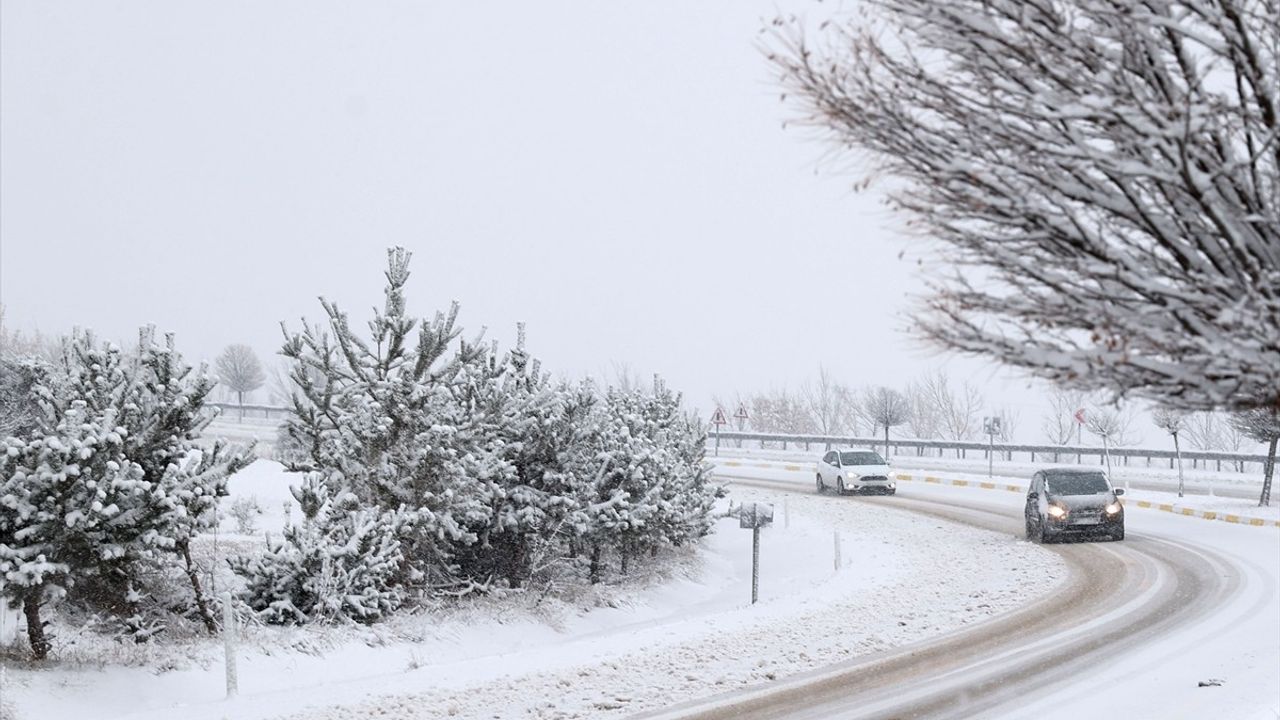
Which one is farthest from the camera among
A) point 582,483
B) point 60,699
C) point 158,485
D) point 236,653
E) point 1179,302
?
point 582,483

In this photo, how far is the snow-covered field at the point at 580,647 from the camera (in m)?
11.6

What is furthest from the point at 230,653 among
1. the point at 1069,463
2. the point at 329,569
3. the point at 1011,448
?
the point at 1069,463

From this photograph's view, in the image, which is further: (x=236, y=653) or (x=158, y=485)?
(x=236, y=653)

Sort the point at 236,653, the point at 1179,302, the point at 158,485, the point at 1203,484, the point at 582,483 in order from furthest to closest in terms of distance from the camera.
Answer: the point at 1203,484, the point at 582,483, the point at 236,653, the point at 158,485, the point at 1179,302

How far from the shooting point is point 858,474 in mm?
37781

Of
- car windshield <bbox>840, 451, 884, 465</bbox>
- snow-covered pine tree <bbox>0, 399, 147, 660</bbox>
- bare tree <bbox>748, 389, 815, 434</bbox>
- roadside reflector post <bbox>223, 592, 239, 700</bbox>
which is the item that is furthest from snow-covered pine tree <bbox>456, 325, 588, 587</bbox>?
bare tree <bbox>748, 389, 815, 434</bbox>

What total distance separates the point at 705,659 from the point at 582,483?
6764 millimetres

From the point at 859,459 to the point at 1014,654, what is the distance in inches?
985

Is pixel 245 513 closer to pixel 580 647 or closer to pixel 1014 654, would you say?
pixel 580 647

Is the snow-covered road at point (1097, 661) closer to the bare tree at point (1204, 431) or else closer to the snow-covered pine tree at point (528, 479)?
the snow-covered pine tree at point (528, 479)

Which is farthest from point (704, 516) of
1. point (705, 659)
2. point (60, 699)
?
point (60, 699)

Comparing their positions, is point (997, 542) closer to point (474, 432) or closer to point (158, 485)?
point (474, 432)

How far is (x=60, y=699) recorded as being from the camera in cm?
1149

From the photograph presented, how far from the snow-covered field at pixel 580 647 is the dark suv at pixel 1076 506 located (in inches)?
44.0
